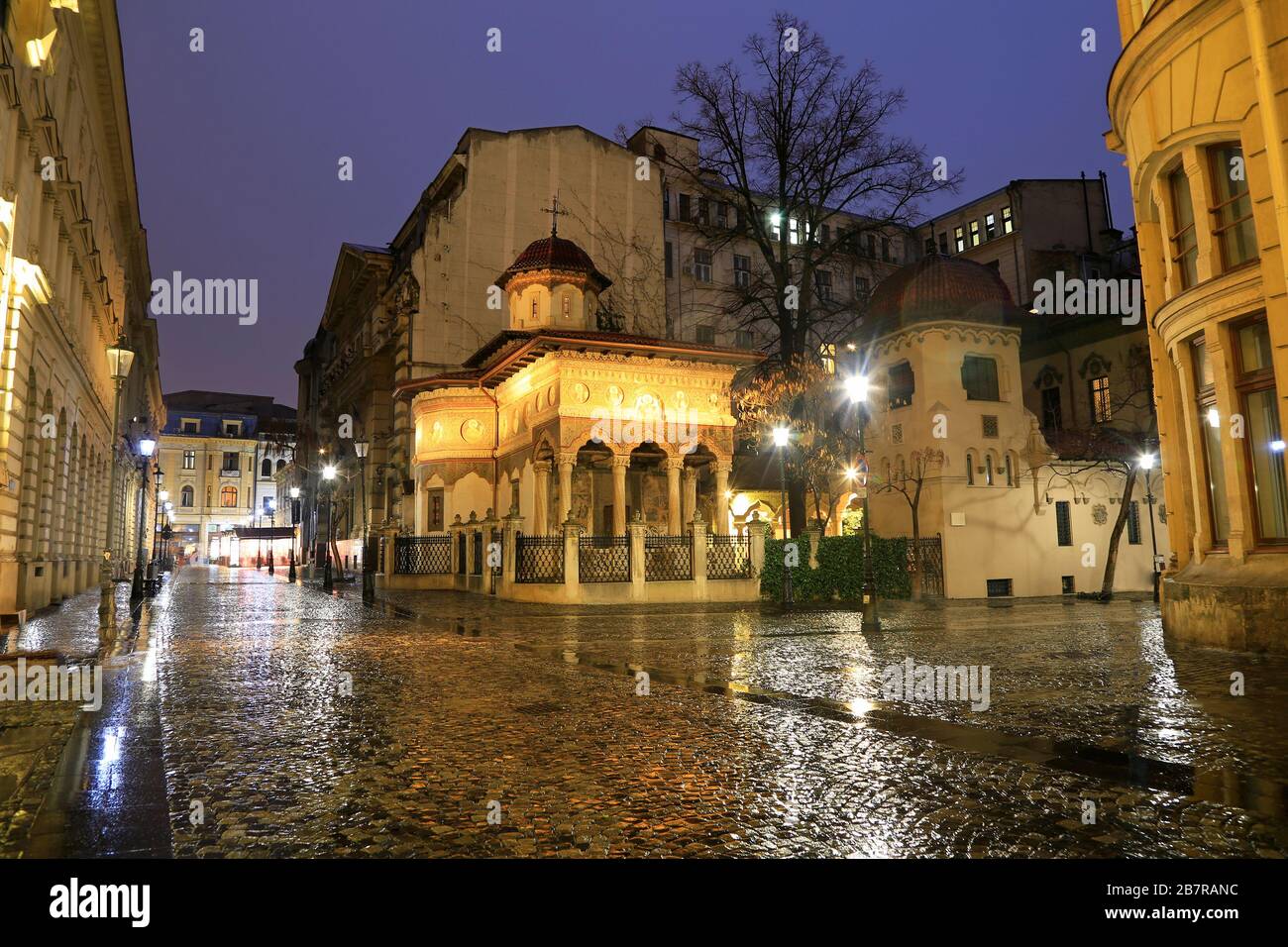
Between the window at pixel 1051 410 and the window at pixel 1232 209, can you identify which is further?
the window at pixel 1051 410

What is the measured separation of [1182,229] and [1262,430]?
3406mm

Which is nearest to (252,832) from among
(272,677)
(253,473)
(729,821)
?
(729,821)

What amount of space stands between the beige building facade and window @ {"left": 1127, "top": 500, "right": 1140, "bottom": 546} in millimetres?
30866

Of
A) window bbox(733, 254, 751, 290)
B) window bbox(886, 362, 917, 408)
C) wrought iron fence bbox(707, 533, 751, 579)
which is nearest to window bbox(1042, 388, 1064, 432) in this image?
window bbox(886, 362, 917, 408)

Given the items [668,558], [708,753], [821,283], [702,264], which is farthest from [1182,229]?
[702,264]

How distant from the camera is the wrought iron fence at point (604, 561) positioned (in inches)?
881

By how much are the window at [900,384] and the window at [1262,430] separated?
1651 cm

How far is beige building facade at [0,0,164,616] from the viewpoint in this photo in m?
14.7

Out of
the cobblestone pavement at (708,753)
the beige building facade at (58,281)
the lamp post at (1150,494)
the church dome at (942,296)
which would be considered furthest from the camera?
the church dome at (942,296)

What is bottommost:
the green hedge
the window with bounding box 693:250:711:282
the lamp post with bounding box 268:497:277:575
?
the green hedge

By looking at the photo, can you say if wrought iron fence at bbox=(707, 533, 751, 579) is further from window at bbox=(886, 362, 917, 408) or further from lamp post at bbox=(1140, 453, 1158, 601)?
lamp post at bbox=(1140, 453, 1158, 601)

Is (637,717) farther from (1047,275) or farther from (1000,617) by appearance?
(1047,275)

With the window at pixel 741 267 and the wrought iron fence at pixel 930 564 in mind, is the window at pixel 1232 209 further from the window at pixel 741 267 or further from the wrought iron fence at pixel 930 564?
the window at pixel 741 267

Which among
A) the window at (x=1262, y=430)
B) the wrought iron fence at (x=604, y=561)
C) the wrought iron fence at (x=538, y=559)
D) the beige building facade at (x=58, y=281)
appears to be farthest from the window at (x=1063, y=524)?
the beige building facade at (x=58, y=281)
